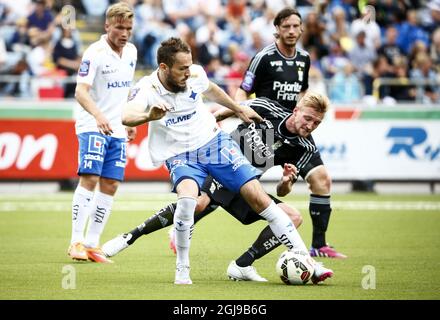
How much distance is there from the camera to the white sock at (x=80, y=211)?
10.6m

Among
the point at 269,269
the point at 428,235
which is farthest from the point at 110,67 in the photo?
the point at 428,235

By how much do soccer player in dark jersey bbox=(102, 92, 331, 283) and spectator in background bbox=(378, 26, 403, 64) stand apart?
13195mm

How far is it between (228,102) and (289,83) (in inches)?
88.0

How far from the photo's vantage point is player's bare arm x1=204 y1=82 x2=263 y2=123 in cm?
919

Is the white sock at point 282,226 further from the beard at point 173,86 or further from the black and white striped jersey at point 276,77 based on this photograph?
the black and white striped jersey at point 276,77

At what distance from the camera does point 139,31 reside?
23094 millimetres

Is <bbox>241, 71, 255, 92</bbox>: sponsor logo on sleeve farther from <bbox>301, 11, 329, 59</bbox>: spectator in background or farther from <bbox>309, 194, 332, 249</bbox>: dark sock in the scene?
<bbox>301, 11, 329, 59</bbox>: spectator in background

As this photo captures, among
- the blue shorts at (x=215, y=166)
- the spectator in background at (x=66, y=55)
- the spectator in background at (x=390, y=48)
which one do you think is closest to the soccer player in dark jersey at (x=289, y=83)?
the blue shorts at (x=215, y=166)

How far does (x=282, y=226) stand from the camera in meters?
8.69

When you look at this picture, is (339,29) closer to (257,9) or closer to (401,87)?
(257,9)

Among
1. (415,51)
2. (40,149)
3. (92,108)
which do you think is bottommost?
(92,108)

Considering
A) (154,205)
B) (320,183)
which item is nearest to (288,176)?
(320,183)

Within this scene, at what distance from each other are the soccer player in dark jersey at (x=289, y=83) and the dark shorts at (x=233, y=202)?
188 cm

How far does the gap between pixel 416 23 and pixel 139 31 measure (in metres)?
7.29
